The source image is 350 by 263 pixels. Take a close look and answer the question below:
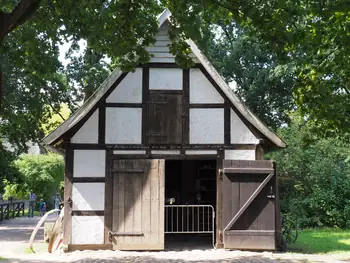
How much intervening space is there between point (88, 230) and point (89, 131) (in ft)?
7.89

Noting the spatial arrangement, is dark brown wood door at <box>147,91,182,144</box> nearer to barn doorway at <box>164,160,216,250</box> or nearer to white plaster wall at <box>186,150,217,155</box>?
white plaster wall at <box>186,150,217,155</box>

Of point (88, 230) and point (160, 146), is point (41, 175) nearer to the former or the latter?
point (88, 230)

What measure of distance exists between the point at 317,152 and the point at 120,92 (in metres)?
14.6

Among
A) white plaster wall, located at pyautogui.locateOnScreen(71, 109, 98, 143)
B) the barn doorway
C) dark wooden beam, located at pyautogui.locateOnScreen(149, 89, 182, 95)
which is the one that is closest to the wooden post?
dark wooden beam, located at pyautogui.locateOnScreen(149, 89, 182, 95)

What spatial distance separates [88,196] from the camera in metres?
13.3

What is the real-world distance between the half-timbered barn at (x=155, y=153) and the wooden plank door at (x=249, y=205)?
0.02m

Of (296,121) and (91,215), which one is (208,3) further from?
(296,121)

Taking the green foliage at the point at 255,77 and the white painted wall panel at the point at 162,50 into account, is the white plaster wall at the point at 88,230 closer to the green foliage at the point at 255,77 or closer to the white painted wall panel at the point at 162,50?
the white painted wall panel at the point at 162,50

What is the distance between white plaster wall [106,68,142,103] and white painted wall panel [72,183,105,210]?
215 cm

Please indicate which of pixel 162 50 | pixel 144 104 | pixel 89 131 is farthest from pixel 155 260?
pixel 162 50

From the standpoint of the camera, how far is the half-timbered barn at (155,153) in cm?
1323

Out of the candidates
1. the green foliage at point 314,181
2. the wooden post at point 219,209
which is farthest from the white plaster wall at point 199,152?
the green foliage at point 314,181

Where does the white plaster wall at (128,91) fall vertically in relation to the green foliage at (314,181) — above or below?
above

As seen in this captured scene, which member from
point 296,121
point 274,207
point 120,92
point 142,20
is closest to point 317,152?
point 296,121
